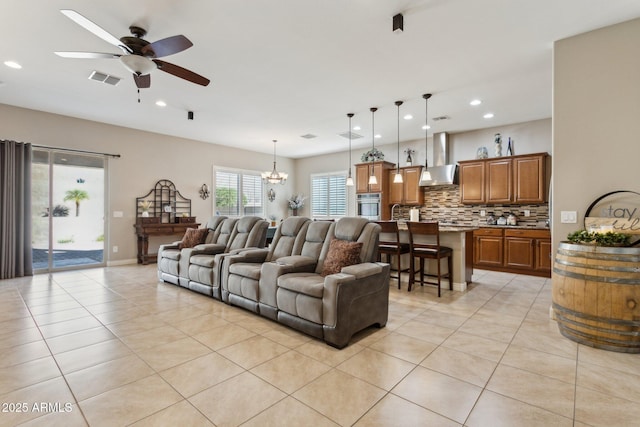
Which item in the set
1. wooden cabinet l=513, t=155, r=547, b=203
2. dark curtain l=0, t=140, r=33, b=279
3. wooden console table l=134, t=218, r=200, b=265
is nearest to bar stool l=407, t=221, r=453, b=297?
wooden cabinet l=513, t=155, r=547, b=203

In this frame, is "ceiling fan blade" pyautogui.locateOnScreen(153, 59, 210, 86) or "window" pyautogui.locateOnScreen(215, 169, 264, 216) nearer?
"ceiling fan blade" pyautogui.locateOnScreen(153, 59, 210, 86)

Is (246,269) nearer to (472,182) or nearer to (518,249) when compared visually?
(518,249)

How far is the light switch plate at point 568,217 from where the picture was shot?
310cm

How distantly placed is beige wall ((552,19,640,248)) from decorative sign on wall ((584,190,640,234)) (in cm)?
6

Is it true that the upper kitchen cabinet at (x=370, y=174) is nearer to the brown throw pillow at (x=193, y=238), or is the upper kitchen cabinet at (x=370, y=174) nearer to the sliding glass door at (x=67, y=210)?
the brown throw pillow at (x=193, y=238)

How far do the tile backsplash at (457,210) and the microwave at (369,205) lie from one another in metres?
0.55

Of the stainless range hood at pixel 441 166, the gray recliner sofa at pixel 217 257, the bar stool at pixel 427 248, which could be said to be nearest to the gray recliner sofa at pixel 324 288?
the gray recliner sofa at pixel 217 257

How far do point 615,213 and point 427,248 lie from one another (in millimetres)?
1987

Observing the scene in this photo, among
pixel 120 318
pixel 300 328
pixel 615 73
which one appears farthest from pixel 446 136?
pixel 120 318

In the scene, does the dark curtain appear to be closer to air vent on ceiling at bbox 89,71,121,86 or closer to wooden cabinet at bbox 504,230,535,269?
air vent on ceiling at bbox 89,71,121,86

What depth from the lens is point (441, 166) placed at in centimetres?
672

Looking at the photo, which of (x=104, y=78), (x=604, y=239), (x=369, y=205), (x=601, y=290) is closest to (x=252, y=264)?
(x=104, y=78)

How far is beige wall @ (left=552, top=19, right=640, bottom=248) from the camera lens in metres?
2.86

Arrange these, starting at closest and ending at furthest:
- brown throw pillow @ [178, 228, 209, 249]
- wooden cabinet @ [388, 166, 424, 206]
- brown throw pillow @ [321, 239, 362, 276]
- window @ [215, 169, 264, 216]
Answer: brown throw pillow @ [321, 239, 362, 276], brown throw pillow @ [178, 228, 209, 249], wooden cabinet @ [388, 166, 424, 206], window @ [215, 169, 264, 216]
